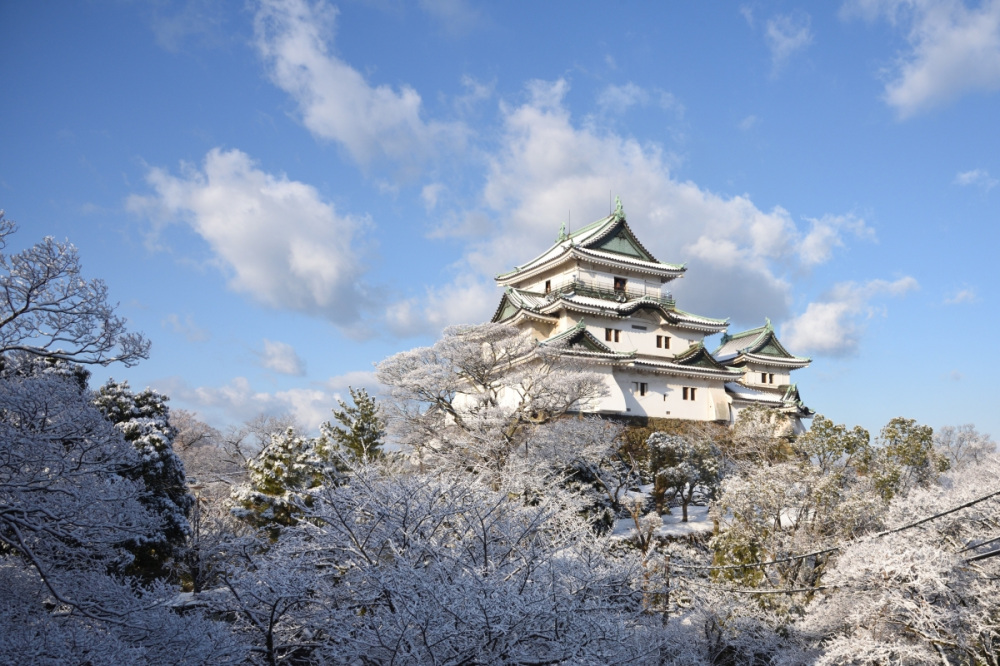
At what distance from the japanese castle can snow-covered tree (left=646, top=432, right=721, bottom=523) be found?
246 inches

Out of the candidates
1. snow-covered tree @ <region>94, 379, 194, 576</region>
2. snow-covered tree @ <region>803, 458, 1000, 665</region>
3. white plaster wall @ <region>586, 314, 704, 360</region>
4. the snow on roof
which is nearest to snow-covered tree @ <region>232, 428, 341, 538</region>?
snow-covered tree @ <region>94, 379, 194, 576</region>

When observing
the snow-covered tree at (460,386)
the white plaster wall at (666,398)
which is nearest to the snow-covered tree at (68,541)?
the snow-covered tree at (460,386)

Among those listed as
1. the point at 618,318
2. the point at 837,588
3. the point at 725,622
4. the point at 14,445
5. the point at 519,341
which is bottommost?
the point at 725,622

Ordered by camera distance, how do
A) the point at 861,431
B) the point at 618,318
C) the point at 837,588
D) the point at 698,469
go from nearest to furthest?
the point at 837,588 < the point at 861,431 < the point at 698,469 < the point at 618,318

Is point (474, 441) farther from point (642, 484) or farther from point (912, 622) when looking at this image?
point (912, 622)

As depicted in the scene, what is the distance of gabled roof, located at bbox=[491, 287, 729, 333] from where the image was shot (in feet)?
101

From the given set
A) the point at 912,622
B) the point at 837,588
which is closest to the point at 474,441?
the point at 837,588

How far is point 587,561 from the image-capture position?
7.98 m

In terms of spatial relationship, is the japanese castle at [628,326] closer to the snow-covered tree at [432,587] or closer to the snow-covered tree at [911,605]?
the snow-covered tree at [911,605]

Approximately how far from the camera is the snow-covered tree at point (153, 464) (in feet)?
44.2

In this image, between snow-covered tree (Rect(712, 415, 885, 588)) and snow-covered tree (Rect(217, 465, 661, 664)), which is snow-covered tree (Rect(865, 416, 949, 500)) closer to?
snow-covered tree (Rect(712, 415, 885, 588))

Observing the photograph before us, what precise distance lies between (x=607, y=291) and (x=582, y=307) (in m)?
3.47

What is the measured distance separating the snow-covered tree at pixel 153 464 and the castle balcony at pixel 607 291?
2033 centimetres

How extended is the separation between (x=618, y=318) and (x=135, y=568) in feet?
81.3
